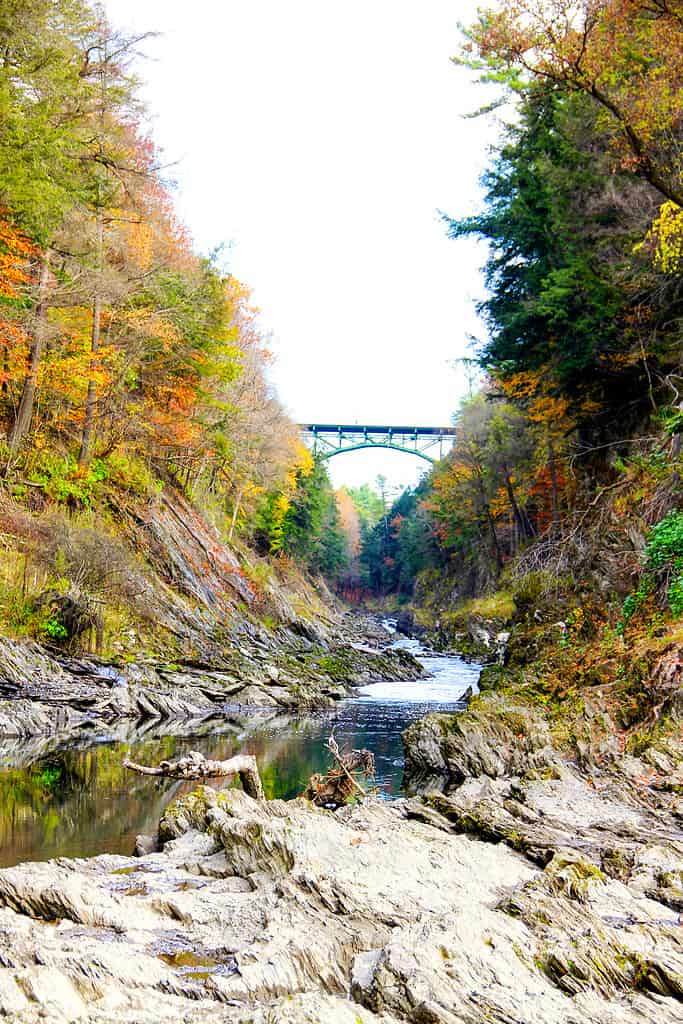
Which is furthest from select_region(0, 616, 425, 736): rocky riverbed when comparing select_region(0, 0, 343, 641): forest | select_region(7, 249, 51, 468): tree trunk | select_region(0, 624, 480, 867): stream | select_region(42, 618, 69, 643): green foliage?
select_region(7, 249, 51, 468): tree trunk

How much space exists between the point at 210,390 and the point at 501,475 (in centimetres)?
1642

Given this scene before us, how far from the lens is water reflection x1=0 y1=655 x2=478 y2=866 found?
25.9 feet

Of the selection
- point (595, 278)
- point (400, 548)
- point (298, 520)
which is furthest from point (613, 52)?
point (400, 548)

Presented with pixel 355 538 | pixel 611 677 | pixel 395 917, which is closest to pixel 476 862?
pixel 395 917

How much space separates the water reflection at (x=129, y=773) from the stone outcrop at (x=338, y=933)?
5.93 feet

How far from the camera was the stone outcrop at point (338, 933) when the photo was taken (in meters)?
3.51

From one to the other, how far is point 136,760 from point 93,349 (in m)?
12.8

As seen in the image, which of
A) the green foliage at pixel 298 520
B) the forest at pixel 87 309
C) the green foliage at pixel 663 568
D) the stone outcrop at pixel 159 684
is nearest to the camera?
the green foliage at pixel 663 568

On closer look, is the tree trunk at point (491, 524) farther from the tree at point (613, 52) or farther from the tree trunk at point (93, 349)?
the tree at point (613, 52)

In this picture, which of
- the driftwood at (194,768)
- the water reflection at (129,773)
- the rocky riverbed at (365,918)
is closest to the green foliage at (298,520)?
the water reflection at (129,773)

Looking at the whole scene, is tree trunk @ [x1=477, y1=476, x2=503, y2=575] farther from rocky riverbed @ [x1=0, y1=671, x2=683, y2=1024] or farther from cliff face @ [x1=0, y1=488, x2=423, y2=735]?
rocky riverbed @ [x1=0, y1=671, x2=683, y2=1024]

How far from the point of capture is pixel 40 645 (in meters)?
16.1

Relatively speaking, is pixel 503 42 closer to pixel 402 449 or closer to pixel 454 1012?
pixel 454 1012

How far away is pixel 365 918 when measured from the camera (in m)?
4.63
